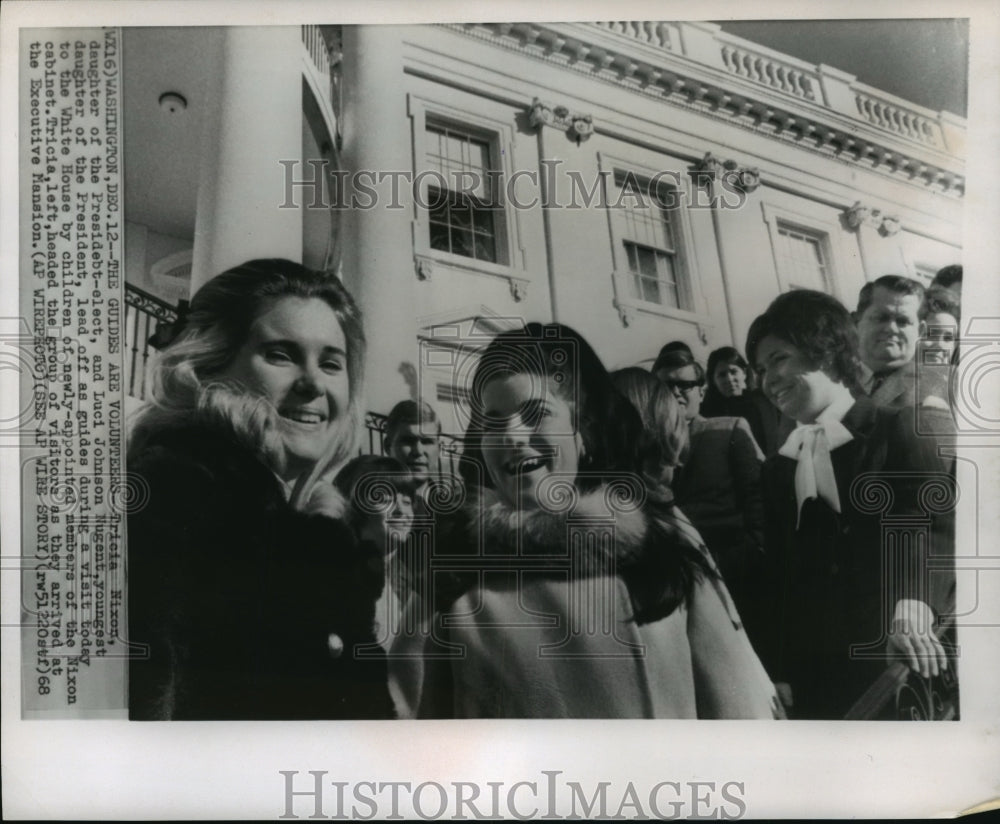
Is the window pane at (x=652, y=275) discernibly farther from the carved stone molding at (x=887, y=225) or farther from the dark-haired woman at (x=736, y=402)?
the carved stone molding at (x=887, y=225)

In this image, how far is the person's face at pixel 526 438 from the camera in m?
4.81

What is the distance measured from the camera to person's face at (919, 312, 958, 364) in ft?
16.1

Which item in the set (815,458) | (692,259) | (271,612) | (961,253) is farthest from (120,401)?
(961,253)

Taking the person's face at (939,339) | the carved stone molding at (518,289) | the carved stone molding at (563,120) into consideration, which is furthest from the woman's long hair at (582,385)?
the person's face at (939,339)

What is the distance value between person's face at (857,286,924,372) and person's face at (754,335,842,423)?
252 millimetres

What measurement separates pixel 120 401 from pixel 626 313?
2759 mm

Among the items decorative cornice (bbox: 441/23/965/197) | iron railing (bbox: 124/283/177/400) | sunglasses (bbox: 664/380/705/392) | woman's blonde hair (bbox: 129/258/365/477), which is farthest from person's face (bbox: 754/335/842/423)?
iron railing (bbox: 124/283/177/400)

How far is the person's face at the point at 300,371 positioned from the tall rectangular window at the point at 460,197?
2.50 ft

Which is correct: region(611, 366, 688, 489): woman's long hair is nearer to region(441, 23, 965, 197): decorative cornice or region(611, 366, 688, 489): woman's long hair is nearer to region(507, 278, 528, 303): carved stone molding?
region(507, 278, 528, 303): carved stone molding

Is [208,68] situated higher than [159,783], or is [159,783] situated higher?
[208,68]

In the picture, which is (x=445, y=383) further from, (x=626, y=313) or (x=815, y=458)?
(x=815, y=458)

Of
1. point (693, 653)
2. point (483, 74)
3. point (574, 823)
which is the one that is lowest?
point (574, 823)

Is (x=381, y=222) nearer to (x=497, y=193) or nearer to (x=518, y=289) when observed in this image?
(x=497, y=193)

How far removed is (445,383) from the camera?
4805 mm
